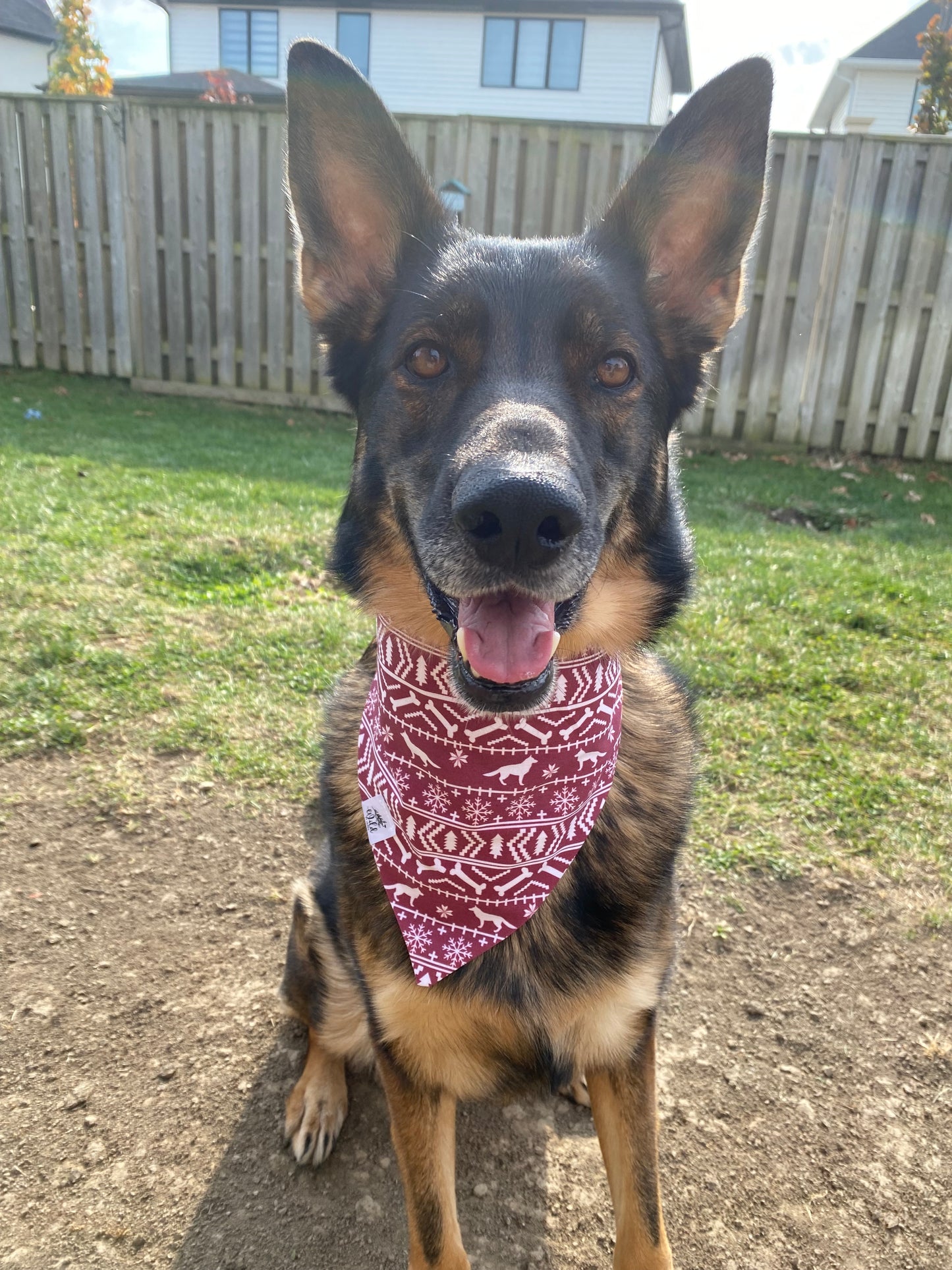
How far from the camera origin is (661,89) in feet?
98.4

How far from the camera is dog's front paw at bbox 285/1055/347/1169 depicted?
Answer: 93.3 inches

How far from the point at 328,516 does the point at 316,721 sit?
2.81 metres

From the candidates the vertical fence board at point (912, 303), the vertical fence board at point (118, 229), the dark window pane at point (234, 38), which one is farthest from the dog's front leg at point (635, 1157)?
the dark window pane at point (234, 38)

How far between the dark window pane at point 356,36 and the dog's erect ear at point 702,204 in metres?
30.7

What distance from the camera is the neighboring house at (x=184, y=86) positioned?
61.5 ft

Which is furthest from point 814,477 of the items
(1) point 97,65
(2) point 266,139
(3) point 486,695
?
(1) point 97,65

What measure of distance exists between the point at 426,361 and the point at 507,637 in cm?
84

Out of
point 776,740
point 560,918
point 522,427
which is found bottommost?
point 776,740

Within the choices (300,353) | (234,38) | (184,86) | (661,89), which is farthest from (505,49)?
(300,353)

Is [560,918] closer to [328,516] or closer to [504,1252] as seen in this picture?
[504,1252]

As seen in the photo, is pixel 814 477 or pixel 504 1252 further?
pixel 814 477

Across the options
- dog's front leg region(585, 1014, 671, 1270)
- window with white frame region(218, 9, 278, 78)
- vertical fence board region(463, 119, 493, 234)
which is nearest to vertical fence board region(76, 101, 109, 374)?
vertical fence board region(463, 119, 493, 234)

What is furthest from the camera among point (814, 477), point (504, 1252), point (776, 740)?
point (814, 477)

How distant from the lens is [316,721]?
414cm
